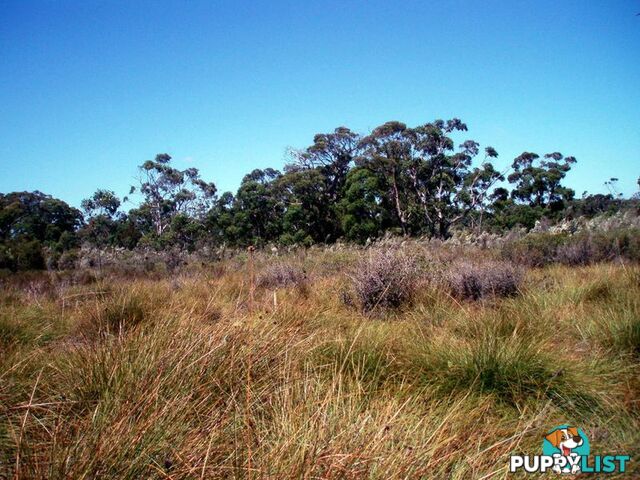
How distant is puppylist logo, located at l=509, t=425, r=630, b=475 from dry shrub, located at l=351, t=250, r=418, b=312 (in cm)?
304

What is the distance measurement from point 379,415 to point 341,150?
3463cm

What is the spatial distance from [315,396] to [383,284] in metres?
3.25

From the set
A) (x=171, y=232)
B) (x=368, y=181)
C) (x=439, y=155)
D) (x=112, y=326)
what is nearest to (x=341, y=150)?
(x=368, y=181)

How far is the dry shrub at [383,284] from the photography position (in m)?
5.15

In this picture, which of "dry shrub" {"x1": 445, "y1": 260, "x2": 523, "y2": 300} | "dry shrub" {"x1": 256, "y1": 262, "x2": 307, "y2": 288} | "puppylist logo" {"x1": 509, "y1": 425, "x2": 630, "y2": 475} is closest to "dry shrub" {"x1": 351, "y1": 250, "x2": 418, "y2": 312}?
"dry shrub" {"x1": 445, "y1": 260, "x2": 523, "y2": 300}

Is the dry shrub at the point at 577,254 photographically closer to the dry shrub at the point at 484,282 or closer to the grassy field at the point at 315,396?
the dry shrub at the point at 484,282

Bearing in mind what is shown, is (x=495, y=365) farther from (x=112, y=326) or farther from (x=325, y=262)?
(x=325, y=262)

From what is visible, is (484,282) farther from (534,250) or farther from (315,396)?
(534,250)

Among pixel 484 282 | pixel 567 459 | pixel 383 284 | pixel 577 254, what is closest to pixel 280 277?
pixel 383 284

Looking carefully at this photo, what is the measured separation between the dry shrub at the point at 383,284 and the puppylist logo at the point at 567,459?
9.96 feet

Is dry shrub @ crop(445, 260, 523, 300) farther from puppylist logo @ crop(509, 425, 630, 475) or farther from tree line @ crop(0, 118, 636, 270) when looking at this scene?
tree line @ crop(0, 118, 636, 270)

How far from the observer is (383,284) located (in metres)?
5.20

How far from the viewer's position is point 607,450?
1.77 m

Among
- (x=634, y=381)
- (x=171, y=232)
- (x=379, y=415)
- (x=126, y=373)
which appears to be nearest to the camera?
(x=379, y=415)
